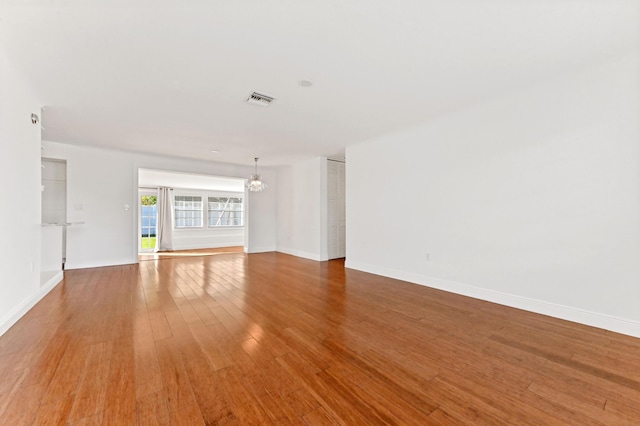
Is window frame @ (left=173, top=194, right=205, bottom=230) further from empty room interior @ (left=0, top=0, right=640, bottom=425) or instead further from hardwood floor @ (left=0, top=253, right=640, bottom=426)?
hardwood floor @ (left=0, top=253, right=640, bottom=426)

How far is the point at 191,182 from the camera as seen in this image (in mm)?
8469

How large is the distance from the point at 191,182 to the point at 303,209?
167 inches

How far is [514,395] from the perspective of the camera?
5.08 ft

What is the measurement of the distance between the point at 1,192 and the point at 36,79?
1.27 metres

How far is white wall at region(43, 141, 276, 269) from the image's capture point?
526cm

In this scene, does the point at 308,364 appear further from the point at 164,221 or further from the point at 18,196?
the point at 164,221

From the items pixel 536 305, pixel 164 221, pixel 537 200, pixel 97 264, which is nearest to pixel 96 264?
pixel 97 264

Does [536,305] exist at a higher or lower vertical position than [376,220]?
lower

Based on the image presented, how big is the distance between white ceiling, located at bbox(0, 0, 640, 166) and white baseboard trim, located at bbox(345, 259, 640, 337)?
243 cm

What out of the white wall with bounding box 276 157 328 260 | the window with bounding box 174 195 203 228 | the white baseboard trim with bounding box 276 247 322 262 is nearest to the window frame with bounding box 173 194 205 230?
the window with bounding box 174 195 203 228

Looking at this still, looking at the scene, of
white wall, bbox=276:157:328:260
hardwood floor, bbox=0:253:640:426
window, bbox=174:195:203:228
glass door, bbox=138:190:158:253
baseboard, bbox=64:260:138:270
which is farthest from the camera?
→ window, bbox=174:195:203:228

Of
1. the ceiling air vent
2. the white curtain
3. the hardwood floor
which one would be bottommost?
the hardwood floor

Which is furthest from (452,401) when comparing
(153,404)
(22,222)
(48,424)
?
(22,222)

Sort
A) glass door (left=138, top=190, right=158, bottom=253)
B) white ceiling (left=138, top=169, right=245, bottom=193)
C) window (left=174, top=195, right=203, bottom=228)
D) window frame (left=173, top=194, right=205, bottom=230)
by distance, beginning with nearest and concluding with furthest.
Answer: white ceiling (left=138, top=169, right=245, bottom=193)
glass door (left=138, top=190, right=158, bottom=253)
window frame (left=173, top=194, right=205, bottom=230)
window (left=174, top=195, right=203, bottom=228)
